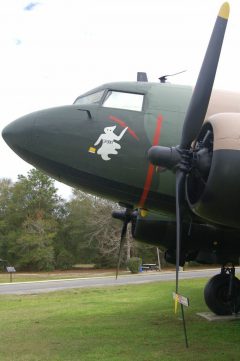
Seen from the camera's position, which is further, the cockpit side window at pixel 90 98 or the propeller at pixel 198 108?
the cockpit side window at pixel 90 98

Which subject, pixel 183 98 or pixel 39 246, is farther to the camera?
pixel 39 246

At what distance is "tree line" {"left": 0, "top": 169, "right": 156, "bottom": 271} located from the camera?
52000 millimetres

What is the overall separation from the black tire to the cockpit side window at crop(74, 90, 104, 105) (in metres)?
6.23

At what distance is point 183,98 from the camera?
9094mm

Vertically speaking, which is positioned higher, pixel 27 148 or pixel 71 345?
pixel 27 148

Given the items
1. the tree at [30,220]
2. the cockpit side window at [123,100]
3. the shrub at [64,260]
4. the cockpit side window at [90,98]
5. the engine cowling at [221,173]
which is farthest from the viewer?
the shrub at [64,260]

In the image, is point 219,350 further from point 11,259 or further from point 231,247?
point 11,259

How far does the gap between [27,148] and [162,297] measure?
33.9 feet

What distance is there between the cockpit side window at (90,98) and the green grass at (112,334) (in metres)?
4.77

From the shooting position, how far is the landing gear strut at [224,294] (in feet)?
39.4

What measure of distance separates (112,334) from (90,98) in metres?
5.00

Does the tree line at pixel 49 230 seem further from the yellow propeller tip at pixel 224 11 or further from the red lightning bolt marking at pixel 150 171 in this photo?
the yellow propeller tip at pixel 224 11

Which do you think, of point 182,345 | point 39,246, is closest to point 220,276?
point 182,345

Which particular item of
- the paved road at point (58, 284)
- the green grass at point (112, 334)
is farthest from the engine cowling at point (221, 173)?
the paved road at point (58, 284)
